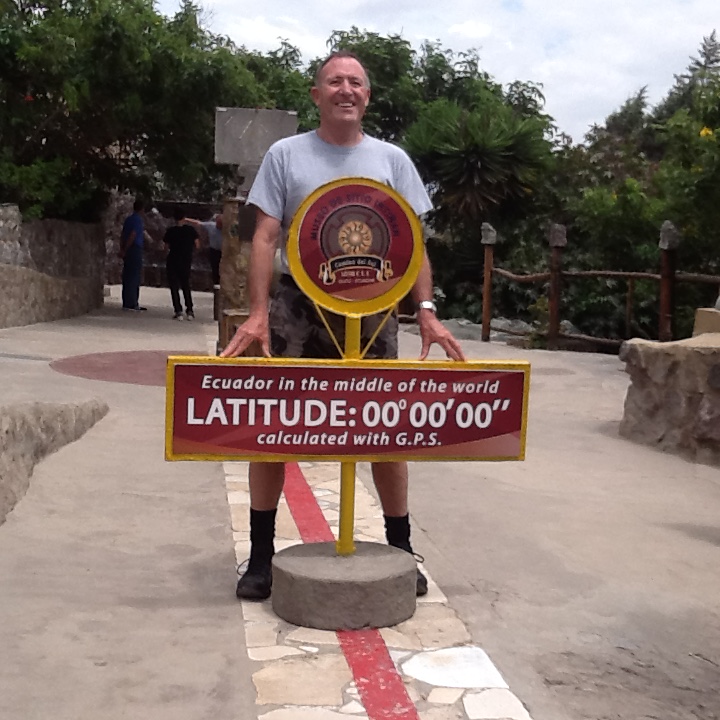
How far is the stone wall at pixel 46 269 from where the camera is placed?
11.0 metres

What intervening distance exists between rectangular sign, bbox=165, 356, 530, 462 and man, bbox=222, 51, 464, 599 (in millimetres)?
172

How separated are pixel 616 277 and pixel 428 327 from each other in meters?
8.90

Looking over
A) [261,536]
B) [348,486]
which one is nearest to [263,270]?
[348,486]

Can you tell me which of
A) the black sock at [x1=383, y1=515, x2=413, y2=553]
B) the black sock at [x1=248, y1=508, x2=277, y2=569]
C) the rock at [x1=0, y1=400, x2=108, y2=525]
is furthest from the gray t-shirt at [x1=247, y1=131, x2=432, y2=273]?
the rock at [x1=0, y1=400, x2=108, y2=525]

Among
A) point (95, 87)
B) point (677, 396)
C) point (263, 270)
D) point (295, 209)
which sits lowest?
point (677, 396)

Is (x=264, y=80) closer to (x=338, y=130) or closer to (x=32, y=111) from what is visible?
(x=32, y=111)

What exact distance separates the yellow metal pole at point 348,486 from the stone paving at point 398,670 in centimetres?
29

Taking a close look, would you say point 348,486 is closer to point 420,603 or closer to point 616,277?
point 420,603

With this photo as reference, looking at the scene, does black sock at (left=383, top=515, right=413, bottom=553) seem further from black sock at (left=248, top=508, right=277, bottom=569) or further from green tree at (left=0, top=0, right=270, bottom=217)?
green tree at (left=0, top=0, right=270, bottom=217)

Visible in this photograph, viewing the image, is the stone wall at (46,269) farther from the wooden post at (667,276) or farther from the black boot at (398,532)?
the black boot at (398,532)

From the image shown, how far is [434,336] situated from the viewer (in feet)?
10.8

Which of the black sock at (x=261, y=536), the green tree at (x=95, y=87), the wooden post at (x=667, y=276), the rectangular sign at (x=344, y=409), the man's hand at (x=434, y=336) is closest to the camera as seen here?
the rectangular sign at (x=344, y=409)

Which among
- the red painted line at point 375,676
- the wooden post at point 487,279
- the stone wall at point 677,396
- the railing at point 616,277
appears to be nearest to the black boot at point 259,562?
the red painted line at point 375,676

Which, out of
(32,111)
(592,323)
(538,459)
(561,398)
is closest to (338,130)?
(538,459)
